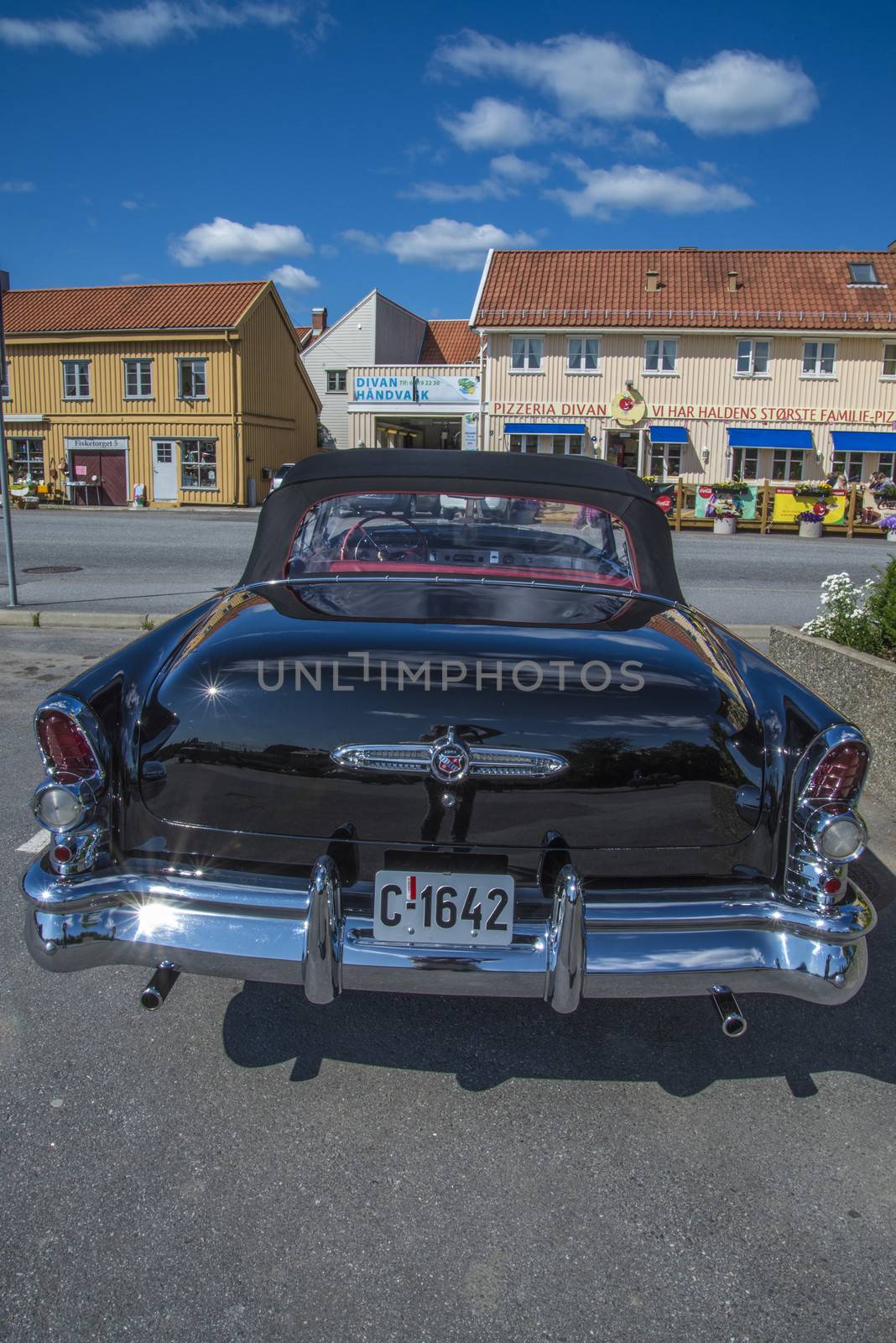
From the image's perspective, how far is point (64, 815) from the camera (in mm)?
2389

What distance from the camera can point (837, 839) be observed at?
92.4 inches

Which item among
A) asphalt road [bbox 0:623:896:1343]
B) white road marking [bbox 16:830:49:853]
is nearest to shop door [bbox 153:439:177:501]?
white road marking [bbox 16:830:49:853]

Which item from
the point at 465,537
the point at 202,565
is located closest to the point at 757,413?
the point at 202,565

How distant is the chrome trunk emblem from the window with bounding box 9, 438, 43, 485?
1443 inches

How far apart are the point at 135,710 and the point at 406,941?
913 mm

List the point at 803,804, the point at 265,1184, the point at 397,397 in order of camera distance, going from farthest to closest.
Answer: the point at 397,397
the point at 803,804
the point at 265,1184

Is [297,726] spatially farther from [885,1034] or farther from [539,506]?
[885,1034]

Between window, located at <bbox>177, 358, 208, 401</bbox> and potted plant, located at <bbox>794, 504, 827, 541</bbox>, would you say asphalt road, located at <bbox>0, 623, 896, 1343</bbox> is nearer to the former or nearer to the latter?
potted plant, located at <bbox>794, 504, 827, 541</bbox>

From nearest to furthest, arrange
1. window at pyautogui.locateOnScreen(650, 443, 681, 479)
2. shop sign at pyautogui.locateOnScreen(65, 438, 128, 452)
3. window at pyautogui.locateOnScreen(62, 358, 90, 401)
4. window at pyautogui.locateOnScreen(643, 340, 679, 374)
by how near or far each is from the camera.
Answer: window at pyautogui.locateOnScreen(643, 340, 679, 374) → window at pyautogui.locateOnScreen(650, 443, 681, 479) → shop sign at pyautogui.locateOnScreen(65, 438, 128, 452) → window at pyautogui.locateOnScreen(62, 358, 90, 401)

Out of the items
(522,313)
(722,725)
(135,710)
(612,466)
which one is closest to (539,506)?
(612,466)

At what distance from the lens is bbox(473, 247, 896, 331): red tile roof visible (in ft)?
101

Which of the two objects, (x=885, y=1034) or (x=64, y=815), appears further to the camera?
(x=885, y=1034)

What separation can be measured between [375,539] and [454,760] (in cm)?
180

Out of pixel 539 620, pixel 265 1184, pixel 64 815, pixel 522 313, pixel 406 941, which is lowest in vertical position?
pixel 265 1184
